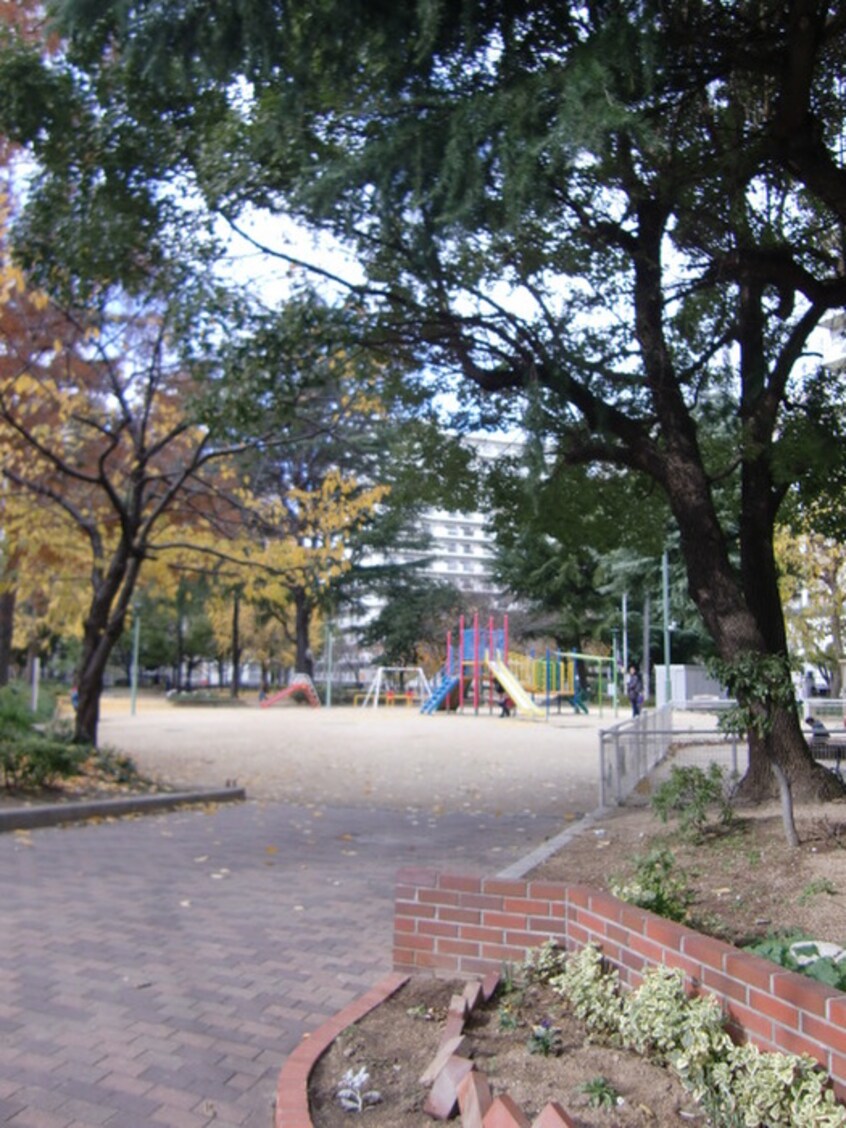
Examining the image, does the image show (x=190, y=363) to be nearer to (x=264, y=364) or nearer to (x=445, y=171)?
(x=264, y=364)

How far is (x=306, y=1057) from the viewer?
3852mm

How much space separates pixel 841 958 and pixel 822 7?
5742 millimetres

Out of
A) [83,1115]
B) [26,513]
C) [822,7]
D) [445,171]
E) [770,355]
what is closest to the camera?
[83,1115]

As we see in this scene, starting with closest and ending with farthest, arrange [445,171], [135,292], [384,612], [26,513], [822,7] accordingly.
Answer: [445,171] < [822,7] < [135,292] < [26,513] < [384,612]

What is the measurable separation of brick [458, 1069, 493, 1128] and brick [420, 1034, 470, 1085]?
0.79ft

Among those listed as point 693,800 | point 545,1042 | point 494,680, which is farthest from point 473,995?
point 494,680

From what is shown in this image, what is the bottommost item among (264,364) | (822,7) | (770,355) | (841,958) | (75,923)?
(75,923)

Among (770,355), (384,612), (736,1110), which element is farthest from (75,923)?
(384,612)

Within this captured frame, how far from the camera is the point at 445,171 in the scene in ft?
19.3

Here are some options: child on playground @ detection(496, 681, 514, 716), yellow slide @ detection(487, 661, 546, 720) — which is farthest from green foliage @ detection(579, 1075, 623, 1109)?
child on playground @ detection(496, 681, 514, 716)

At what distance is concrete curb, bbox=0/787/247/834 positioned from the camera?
9508mm

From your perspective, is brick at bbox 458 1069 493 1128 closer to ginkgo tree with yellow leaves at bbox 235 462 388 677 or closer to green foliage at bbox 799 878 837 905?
green foliage at bbox 799 878 837 905

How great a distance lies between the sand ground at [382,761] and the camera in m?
13.2

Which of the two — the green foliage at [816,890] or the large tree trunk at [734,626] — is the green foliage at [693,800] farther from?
the green foliage at [816,890]
